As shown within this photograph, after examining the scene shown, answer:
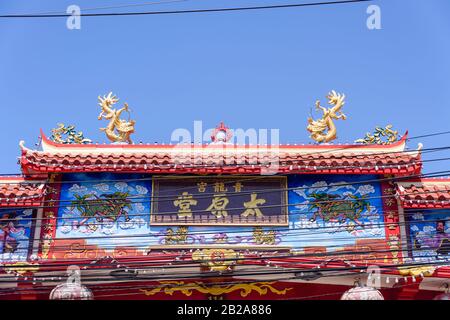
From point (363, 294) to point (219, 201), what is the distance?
12.6 feet

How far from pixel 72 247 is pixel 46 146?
302cm

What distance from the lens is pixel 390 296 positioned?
1330 centimetres

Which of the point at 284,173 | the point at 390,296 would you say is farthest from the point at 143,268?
the point at 390,296

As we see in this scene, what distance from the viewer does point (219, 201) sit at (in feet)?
48.1

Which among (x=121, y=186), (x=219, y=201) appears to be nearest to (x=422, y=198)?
(x=219, y=201)

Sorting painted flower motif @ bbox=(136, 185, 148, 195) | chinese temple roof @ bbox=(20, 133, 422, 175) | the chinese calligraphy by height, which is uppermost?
chinese temple roof @ bbox=(20, 133, 422, 175)

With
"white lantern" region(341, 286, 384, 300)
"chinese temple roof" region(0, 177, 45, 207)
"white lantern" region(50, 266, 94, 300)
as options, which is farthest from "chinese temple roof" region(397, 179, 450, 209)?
"chinese temple roof" region(0, 177, 45, 207)

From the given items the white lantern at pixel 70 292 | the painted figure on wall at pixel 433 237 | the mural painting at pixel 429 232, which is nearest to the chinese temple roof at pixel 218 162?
the mural painting at pixel 429 232

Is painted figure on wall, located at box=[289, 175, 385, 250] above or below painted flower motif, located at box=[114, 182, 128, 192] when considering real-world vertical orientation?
below

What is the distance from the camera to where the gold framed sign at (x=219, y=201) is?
14430 millimetres

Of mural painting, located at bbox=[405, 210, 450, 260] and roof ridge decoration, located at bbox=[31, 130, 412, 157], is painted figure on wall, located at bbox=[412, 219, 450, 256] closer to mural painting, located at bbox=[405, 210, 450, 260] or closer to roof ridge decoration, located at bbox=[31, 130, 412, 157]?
mural painting, located at bbox=[405, 210, 450, 260]

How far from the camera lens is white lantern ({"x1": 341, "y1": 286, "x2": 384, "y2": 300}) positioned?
12176mm

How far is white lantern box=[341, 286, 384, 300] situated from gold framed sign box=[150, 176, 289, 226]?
240cm

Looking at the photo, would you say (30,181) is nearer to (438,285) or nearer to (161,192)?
(161,192)
